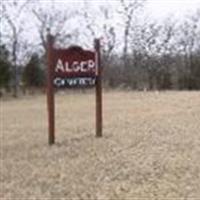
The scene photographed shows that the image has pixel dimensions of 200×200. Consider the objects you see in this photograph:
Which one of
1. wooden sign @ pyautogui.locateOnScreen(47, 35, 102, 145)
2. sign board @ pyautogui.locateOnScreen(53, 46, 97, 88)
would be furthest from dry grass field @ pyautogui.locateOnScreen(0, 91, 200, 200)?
sign board @ pyautogui.locateOnScreen(53, 46, 97, 88)

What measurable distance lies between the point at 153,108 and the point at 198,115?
3.13m

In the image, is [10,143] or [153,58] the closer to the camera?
[10,143]

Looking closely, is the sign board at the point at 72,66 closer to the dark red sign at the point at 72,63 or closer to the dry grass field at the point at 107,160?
the dark red sign at the point at 72,63

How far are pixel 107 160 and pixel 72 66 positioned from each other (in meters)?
2.53

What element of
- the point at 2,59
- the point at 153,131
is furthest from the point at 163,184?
the point at 2,59

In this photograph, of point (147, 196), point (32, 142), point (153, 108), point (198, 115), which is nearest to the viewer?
point (147, 196)

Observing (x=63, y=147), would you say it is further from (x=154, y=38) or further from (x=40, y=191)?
(x=154, y=38)

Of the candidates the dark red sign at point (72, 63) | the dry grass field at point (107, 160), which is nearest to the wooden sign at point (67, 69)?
the dark red sign at point (72, 63)

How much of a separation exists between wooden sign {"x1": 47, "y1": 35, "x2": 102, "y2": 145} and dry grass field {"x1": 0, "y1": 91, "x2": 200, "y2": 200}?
80 cm

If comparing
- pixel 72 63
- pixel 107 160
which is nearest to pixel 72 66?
pixel 72 63

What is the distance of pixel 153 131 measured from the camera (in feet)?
38.7

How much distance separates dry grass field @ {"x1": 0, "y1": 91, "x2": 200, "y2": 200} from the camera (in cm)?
741

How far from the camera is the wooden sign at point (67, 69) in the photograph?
1107cm

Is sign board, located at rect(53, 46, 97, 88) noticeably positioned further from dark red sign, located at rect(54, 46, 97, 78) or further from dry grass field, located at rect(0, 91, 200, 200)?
dry grass field, located at rect(0, 91, 200, 200)
